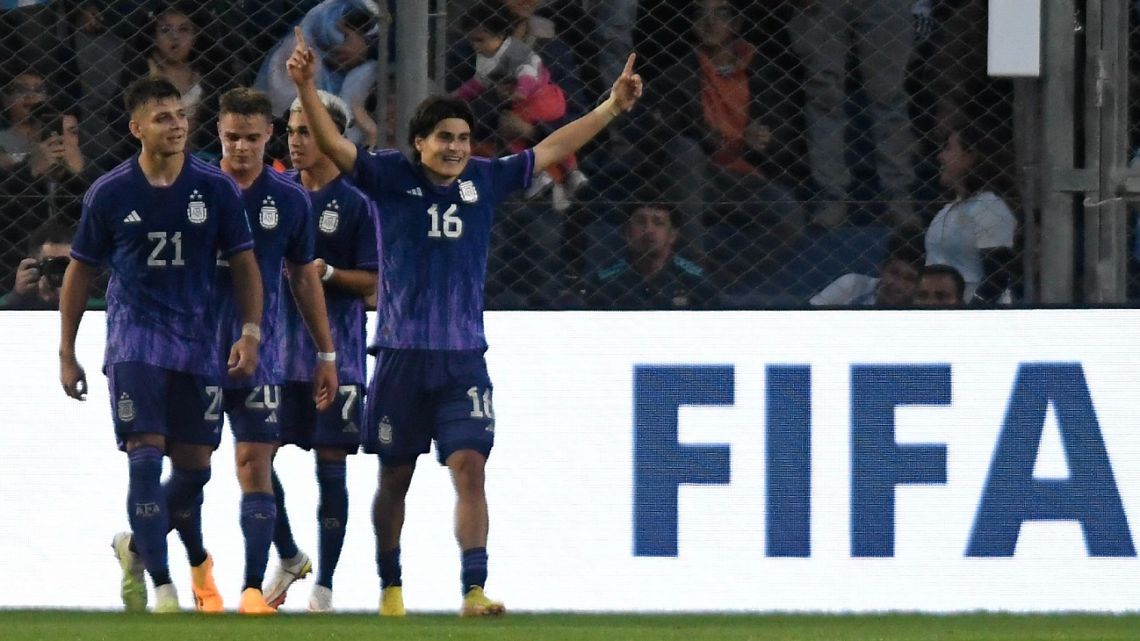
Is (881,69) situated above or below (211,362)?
above

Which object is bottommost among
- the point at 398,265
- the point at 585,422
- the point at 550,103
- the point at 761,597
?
the point at 761,597

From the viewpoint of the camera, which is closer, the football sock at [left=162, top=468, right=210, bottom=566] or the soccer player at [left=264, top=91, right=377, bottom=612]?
the football sock at [left=162, top=468, right=210, bottom=566]

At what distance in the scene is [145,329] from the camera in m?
6.62

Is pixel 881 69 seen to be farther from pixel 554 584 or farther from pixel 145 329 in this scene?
pixel 145 329

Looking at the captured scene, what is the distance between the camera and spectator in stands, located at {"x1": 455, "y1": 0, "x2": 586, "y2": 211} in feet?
25.2

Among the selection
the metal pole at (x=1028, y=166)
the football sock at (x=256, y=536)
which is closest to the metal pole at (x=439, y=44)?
the football sock at (x=256, y=536)

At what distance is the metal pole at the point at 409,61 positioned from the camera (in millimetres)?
7430

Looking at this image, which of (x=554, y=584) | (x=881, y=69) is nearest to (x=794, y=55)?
(x=881, y=69)

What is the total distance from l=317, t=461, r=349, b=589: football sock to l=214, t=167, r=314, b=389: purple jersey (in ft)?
1.28

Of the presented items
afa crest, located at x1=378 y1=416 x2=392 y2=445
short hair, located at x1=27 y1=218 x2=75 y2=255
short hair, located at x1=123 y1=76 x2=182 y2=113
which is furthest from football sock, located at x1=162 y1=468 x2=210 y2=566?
short hair, located at x1=123 y1=76 x2=182 y2=113

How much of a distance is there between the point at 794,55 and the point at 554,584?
6.75 ft

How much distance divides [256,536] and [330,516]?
48 centimetres

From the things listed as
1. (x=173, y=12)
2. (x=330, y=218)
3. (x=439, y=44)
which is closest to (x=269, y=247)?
(x=330, y=218)

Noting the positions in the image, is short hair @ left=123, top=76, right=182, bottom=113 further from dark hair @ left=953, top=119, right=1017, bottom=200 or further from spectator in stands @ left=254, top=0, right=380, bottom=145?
dark hair @ left=953, top=119, right=1017, bottom=200
